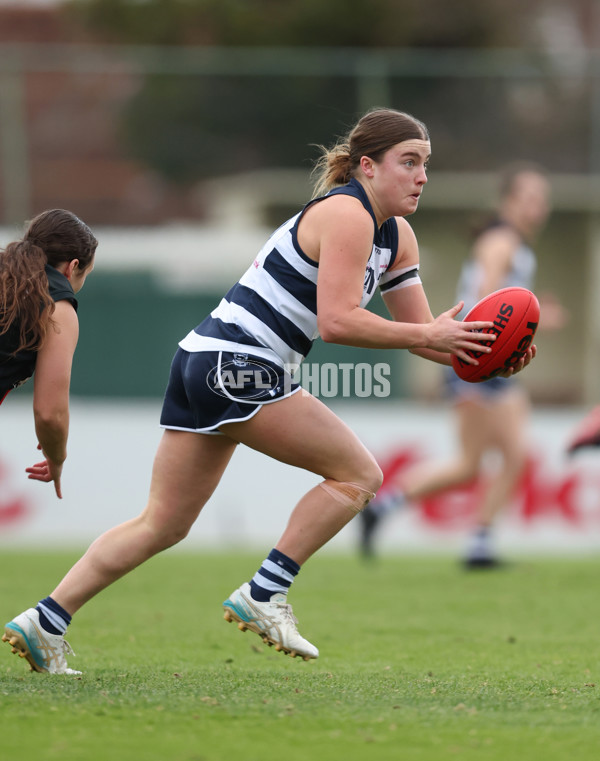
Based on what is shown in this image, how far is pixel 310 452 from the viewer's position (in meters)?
4.34

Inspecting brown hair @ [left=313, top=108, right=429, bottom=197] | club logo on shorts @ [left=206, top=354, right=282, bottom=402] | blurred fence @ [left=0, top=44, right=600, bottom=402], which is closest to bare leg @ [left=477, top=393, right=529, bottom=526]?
brown hair @ [left=313, top=108, right=429, bottom=197]

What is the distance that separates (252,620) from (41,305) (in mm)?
1338

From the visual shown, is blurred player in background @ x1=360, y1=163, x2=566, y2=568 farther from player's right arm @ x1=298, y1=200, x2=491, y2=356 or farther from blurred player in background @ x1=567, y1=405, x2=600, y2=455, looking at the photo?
player's right arm @ x1=298, y1=200, x2=491, y2=356

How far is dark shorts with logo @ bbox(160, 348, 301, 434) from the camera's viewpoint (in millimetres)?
4297

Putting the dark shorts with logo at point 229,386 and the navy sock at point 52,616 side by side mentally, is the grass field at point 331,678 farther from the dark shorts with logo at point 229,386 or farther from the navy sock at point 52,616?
the dark shorts with logo at point 229,386

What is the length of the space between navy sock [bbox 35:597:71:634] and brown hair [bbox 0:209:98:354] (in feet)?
3.14

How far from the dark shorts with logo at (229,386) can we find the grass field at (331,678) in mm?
957

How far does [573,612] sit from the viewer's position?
6902mm

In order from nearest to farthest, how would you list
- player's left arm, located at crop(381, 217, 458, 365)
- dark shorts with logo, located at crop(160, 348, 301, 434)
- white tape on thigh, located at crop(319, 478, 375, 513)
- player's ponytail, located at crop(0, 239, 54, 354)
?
player's ponytail, located at crop(0, 239, 54, 354), dark shorts with logo, located at crop(160, 348, 301, 434), white tape on thigh, located at crop(319, 478, 375, 513), player's left arm, located at crop(381, 217, 458, 365)

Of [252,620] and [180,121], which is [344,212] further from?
[180,121]

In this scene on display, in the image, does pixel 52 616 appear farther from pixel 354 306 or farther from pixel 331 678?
pixel 354 306

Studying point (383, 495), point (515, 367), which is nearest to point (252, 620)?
point (515, 367)

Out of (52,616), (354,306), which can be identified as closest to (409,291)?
(354,306)

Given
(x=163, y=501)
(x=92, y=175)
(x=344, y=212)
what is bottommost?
(x=163, y=501)
